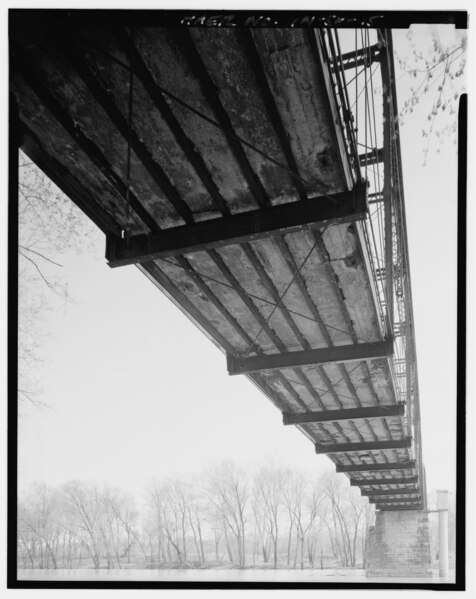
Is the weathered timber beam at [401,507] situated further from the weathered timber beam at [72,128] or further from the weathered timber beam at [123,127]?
the weathered timber beam at [72,128]

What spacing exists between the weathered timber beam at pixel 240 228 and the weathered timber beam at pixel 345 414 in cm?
721

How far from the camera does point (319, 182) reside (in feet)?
16.2

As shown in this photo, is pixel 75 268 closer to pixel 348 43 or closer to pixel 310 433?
pixel 348 43

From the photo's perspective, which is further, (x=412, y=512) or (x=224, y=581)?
(x=412, y=512)

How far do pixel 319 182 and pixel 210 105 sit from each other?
53.0 inches

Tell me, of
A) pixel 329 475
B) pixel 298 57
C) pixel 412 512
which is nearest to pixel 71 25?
pixel 298 57

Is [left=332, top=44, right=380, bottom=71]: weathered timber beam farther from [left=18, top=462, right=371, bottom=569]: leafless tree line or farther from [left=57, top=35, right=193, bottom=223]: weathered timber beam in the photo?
[left=18, top=462, right=371, bottom=569]: leafless tree line

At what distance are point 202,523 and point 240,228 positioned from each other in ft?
91.0

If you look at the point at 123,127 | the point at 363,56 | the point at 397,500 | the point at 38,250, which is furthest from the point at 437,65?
the point at 397,500

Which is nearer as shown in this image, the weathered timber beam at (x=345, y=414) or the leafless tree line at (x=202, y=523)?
the leafless tree line at (x=202, y=523)

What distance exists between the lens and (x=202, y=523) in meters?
29.7

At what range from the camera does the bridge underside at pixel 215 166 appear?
12.2 ft

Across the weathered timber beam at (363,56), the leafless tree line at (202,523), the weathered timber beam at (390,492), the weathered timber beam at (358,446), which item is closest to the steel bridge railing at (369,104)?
the weathered timber beam at (363,56)

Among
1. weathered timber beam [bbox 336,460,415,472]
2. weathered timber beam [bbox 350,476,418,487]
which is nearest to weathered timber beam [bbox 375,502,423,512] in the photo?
weathered timber beam [bbox 350,476,418,487]
